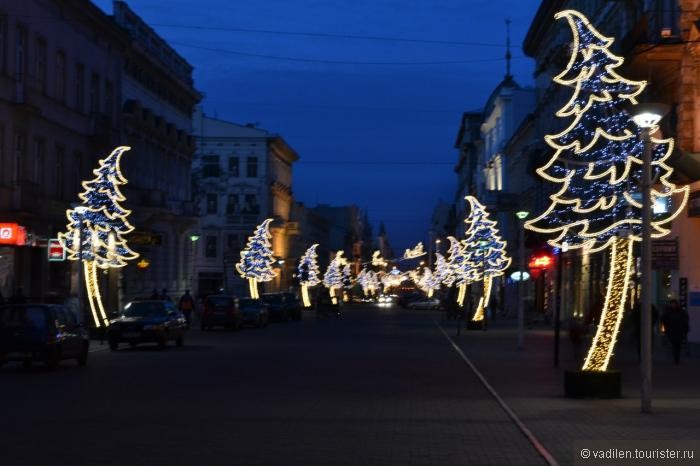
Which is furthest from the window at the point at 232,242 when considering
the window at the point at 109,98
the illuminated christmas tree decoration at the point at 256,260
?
the window at the point at 109,98

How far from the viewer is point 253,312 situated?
195ft

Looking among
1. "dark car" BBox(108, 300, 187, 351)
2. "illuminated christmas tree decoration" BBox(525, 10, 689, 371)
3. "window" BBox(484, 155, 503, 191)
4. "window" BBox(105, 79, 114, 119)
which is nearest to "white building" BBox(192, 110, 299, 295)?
"window" BBox(484, 155, 503, 191)

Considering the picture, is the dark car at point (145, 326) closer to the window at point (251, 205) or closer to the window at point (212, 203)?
the window at point (251, 205)

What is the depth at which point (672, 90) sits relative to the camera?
113 ft

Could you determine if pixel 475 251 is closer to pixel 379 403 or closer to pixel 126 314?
pixel 126 314

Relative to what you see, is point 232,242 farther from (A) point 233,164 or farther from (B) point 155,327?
(B) point 155,327

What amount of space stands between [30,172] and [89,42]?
33.6 feet

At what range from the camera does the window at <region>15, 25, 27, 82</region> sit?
43572mm

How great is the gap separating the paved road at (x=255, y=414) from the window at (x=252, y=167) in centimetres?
8201

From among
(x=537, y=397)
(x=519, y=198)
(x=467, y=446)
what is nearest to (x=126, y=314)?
(x=537, y=397)

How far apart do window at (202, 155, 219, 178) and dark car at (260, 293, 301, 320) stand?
4029 cm

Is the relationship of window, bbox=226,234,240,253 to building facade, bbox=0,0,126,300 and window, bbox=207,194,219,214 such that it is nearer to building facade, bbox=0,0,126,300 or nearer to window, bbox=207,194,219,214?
window, bbox=207,194,219,214

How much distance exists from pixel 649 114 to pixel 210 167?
9658 centimetres

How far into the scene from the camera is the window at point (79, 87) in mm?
51875
